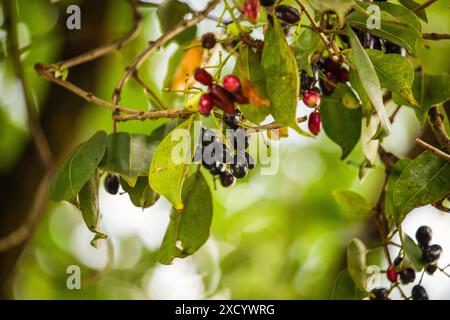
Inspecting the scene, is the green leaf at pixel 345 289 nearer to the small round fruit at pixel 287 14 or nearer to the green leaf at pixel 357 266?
the green leaf at pixel 357 266

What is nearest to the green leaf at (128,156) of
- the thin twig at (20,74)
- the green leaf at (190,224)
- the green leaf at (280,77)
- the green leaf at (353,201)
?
the green leaf at (190,224)

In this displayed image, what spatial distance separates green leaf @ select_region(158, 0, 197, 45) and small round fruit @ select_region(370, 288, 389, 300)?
0.77m

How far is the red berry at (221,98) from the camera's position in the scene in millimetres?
973

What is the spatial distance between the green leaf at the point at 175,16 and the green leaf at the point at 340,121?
0.45 meters

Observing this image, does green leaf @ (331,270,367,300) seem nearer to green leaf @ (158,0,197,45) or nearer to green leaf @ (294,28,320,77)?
green leaf @ (294,28,320,77)

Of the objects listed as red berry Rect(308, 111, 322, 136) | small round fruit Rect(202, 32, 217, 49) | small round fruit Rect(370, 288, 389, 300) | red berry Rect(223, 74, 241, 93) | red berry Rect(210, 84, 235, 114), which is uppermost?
red berry Rect(223, 74, 241, 93)

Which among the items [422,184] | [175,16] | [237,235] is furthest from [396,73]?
[237,235]

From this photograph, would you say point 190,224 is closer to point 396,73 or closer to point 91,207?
point 91,207

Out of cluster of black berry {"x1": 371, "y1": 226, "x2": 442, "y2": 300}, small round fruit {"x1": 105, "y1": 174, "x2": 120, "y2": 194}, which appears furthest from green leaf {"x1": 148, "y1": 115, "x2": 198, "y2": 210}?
cluster of black berry {"x1": 371, "y1": 226, "x2": 442, "y2": 300}

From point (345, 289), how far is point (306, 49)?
2.04ft

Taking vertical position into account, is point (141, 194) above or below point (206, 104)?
below

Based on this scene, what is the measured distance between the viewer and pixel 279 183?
9.05 feet

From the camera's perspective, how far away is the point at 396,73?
3.54 feet

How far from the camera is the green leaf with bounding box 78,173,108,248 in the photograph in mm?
1195
